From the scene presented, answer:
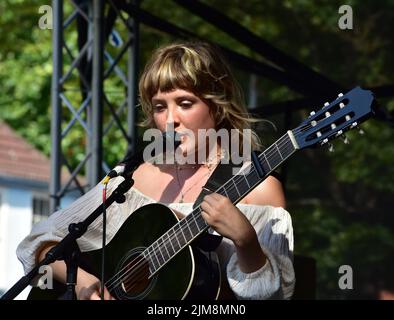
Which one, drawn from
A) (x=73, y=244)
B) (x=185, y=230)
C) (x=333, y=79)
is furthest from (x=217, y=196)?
(x=333, y=79)

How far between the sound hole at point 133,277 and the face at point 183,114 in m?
0.46

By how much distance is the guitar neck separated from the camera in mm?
3559

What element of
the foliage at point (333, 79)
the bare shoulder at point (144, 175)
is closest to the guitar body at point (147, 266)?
the bare shoulder at point (144, 175)

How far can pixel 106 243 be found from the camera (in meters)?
3.98

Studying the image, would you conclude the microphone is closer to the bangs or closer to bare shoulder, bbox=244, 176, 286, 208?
the bangs

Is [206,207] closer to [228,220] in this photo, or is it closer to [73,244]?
[228,220]

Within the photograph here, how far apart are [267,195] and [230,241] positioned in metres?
0.22

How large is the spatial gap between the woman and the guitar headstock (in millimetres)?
348

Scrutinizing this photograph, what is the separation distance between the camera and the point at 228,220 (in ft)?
11.3

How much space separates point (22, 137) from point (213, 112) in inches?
758

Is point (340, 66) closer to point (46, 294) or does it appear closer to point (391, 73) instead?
point (391, 73)

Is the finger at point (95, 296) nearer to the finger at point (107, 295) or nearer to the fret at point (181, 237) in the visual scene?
the finger at point (107, 295)
